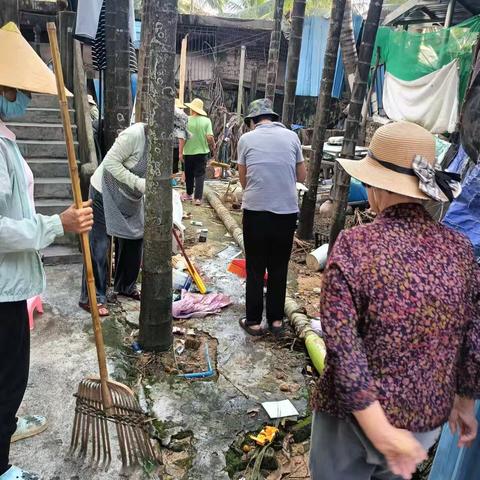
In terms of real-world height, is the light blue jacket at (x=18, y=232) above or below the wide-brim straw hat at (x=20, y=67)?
below

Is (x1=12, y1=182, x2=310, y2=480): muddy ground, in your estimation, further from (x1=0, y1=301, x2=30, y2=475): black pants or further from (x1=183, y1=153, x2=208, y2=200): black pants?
(x1=183, y1=153, x2=208, y2=200): black pants

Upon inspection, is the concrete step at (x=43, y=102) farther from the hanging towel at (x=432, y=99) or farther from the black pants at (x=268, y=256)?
the hanging towel at (x=432, y=99)

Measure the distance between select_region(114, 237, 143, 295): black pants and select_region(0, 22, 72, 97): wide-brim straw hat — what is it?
243 cm

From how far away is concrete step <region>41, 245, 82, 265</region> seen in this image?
16.9 ft

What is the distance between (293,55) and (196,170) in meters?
3.23

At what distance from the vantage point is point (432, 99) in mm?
7863

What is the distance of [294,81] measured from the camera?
7375 millimetres

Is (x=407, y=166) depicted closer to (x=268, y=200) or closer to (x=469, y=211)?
(x=469, y=211)

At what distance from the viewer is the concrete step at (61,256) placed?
5156mm

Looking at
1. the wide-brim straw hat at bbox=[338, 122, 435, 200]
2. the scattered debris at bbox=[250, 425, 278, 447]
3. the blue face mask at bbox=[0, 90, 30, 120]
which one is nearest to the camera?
the wide-brim straw hat at bbox=[338, 122, 435, 200]

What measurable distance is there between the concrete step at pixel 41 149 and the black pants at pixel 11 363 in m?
4.46

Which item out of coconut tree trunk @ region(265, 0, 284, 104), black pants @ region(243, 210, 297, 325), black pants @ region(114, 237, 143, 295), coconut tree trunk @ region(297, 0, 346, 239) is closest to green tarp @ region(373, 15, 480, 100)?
coconut tree trunk @ region(297, 0, 346, 239)

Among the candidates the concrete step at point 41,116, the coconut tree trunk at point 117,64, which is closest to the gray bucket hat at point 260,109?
the coconut tree trunk at point 117,64

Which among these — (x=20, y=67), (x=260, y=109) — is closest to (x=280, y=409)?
(x=260, y=109)
